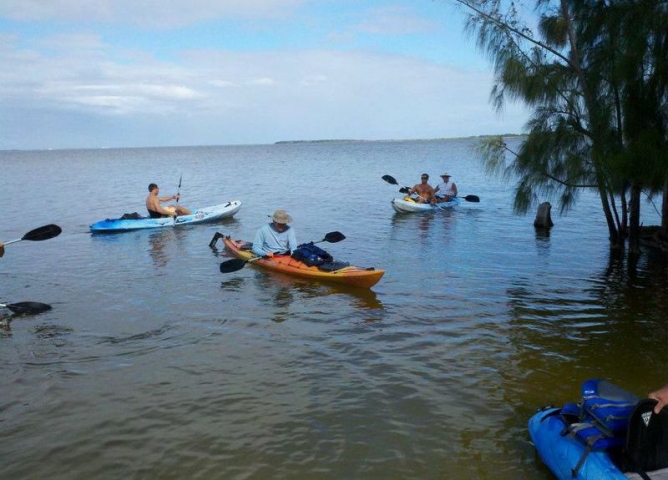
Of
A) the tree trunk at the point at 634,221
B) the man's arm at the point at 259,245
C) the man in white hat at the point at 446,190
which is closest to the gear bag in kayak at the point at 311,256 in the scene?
the man's arm at the point at 259,245

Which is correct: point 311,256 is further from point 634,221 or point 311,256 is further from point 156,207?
point 156,207

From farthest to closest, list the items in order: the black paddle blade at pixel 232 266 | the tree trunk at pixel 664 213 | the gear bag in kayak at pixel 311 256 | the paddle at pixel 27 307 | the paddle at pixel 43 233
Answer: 1. the tree trunk at pixel 664 213
2. the black paddle blade at pixel 232 266
3. the gear bag in kayak at pixel 311 256
4. the paddle at pixel 43 233
5. the paddle at pixel 27 307

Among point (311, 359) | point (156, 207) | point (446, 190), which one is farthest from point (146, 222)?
point (311, 359)

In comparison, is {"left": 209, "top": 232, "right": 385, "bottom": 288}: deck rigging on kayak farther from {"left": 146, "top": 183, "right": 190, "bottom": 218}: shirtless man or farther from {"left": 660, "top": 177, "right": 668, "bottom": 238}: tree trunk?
{"left": 660, "top": 177, "right": 668, "bottom": 238}: tree trunk

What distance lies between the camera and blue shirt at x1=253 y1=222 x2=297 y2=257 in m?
12.4

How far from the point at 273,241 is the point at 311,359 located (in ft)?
16.9

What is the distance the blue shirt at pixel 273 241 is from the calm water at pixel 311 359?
65 centimetres

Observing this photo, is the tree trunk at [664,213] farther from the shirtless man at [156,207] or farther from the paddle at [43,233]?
the shirtless man at [156,207]

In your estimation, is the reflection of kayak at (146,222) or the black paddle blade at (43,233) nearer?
the black paddle blade at (43,233)

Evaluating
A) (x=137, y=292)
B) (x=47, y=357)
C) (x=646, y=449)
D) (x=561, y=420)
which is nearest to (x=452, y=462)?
(x=561, y=420)

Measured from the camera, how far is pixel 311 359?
25.0 feet

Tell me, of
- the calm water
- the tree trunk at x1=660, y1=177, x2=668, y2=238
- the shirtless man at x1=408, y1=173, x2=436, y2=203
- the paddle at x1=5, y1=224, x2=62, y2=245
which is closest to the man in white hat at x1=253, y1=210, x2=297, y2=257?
the calm water

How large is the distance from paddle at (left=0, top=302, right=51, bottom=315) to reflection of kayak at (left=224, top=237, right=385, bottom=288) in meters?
4.18

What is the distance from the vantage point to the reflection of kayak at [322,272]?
1063 centimetres
